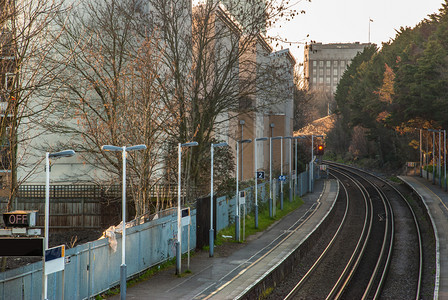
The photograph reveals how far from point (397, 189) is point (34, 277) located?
48261mm

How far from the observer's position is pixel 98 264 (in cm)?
1662

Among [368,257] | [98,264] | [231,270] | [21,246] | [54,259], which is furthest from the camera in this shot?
[368,257]

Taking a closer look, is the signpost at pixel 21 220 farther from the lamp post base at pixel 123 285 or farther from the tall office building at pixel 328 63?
the tall office building at pixel 328 63

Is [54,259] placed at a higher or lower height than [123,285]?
higher

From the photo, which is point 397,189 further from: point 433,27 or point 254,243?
point 254,243

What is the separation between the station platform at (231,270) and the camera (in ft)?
58.3

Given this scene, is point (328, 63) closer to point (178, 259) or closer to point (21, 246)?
point (178, 259)

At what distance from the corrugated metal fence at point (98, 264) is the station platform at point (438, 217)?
31.4 feet

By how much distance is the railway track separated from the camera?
2227 centimetres

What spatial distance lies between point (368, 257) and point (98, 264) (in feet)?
53.5

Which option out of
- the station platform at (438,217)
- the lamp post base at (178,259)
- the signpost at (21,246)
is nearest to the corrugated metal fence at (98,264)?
the lamp post base at (178,259)

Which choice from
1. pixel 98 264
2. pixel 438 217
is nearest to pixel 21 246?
pixel 98 264

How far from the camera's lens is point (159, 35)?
2903cm

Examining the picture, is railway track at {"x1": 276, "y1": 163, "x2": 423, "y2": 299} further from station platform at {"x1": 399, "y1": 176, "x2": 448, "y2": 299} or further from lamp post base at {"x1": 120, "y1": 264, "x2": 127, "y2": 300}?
lamp post base at {"x1": 120, "y1": 264, "x2": 127, "y2": 300}
